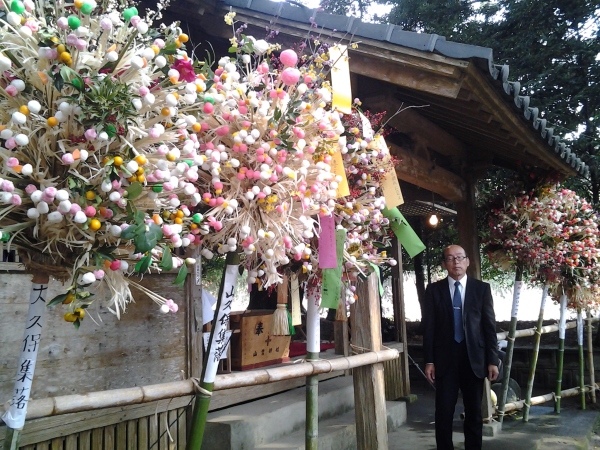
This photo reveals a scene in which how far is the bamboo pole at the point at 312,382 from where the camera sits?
2871 mm

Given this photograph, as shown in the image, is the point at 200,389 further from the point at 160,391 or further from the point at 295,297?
the point at 295,297

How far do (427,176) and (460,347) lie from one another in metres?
1.81

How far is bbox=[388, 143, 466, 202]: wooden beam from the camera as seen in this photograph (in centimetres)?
474

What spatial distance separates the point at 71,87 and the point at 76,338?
2.21 metres

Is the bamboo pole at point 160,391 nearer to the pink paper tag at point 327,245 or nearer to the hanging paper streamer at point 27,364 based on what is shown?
the hanging paper streamer at point 27,364

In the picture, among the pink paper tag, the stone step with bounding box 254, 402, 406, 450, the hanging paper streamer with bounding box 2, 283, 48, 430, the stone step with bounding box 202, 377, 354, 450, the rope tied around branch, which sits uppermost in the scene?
the pink paper tag

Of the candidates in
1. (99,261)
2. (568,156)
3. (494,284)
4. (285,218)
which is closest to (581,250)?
(568,156)

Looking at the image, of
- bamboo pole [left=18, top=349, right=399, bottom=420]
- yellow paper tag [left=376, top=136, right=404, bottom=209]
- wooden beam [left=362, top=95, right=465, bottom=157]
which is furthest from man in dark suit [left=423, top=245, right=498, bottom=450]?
yellow paper tag [left=376, top=136, right=404, bottom=209]

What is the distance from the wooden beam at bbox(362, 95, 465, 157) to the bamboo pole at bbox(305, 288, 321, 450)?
181 cm

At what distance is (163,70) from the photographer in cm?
161

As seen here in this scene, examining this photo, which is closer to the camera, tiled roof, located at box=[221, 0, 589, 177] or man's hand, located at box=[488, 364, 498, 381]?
tiled roof, located at box=[221, 0, 589, 177]

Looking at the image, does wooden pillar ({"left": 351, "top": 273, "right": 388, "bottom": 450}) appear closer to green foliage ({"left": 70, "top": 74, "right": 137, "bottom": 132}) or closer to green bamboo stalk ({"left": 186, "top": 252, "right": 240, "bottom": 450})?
green bamboo stalk ({"left": 186, "top": 252, "right": 240, "bottom": 450})

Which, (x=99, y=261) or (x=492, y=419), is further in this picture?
(x=492, y=419)

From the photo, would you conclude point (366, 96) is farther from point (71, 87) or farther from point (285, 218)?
point (71, 87)
